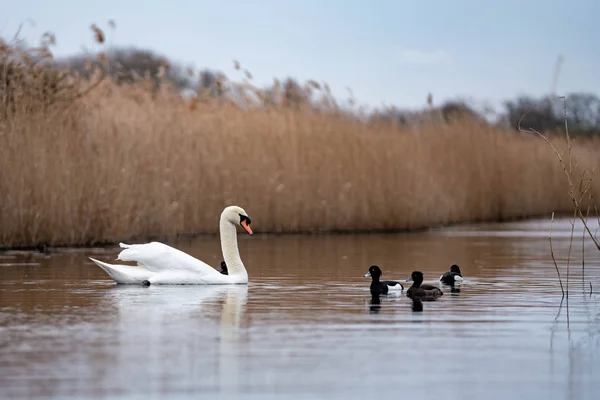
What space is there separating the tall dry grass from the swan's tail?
4.71m

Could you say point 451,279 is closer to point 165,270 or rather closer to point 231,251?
point 231,251

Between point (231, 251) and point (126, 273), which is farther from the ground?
point (231, 251)

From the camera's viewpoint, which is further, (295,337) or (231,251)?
(231,251)

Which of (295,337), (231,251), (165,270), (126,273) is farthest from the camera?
(231,251)

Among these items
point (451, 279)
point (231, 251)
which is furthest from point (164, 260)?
point (451, 279)

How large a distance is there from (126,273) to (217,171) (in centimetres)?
966

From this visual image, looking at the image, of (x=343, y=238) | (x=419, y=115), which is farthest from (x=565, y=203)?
(x=343, y=238)

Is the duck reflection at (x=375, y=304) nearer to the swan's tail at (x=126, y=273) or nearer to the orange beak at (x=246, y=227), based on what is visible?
the orange beak at (x=246, y=227)

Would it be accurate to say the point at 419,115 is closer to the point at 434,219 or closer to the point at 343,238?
the point at 434,219

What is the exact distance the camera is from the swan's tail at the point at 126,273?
12008mm

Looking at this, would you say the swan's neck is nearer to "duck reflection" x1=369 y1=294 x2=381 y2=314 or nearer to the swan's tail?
the swan's tail

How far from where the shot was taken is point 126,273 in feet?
39.6

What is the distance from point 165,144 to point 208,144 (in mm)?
1147

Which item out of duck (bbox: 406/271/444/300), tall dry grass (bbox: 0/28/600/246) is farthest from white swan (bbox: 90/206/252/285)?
tall dry grass (bbox: 0/28/600/246)
